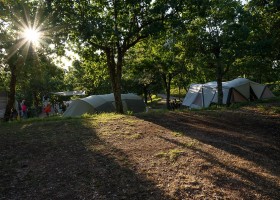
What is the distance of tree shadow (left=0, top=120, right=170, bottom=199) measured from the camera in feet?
16.0

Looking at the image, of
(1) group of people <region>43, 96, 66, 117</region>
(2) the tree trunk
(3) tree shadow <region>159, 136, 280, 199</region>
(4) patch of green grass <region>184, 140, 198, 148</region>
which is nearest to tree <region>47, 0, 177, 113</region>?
(2) the tree trunk

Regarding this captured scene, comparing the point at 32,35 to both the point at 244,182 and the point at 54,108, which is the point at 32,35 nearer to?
the point at 244,182

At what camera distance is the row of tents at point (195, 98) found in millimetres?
20688

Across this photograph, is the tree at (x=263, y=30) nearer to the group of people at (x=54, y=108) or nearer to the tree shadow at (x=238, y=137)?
the tree shadow at (x=238, y=137)

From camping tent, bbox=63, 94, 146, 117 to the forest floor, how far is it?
980 cm

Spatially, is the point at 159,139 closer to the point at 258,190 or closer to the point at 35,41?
the point at 258,190

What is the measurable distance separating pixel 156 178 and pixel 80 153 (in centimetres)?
229

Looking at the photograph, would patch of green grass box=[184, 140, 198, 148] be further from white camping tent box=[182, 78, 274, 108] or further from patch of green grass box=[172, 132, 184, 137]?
white camping tent box=[182, 78, 274, 108]

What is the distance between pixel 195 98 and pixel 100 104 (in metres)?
10.5

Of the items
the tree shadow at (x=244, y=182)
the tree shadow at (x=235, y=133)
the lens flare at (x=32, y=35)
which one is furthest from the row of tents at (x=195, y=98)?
the tree shadow at (x=244, y=182)

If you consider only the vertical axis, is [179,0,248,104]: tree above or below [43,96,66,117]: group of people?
above

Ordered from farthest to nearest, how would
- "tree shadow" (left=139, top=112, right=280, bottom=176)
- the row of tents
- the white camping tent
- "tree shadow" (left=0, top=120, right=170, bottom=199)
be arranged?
the white camping tent < the row of tents < "tree shadow" (left=139, top=112, right=280, bottom=176) < "tree shadow" (left=0, top=120, right=170, bottom=199)

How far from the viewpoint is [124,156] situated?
262 inches

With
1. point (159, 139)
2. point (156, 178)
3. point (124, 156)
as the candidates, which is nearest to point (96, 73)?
point (159, 139)
